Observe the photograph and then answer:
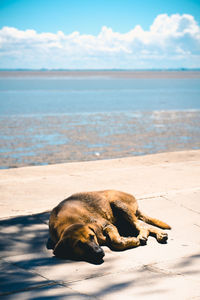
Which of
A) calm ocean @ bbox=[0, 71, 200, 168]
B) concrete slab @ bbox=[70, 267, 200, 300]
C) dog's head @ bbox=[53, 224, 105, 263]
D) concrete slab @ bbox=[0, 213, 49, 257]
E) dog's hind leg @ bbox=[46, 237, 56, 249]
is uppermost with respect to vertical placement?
dog's head @ bbox=[53, 224, 105, 263]

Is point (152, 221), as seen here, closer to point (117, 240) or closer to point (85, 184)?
point (117, 240)

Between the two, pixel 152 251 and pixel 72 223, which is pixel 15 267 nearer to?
pixel 72 223

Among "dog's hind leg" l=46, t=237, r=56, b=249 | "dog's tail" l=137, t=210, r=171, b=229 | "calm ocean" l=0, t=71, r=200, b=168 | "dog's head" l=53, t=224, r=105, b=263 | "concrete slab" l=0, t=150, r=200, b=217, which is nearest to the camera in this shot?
"dog's head" l=53, t=224, r=105, b=263

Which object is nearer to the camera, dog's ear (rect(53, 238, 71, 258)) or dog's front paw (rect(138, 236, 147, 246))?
dog's ear (rect(53, 238, 71, 258))

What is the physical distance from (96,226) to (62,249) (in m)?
0.72

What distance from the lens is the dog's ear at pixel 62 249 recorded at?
4754 mm

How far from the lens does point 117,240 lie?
5234mm

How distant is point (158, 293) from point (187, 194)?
390 cm

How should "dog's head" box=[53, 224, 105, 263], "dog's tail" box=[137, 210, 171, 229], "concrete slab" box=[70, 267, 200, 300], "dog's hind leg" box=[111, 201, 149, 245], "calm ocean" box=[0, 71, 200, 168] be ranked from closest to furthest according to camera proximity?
"concrete slab" box=[70, 267, 200, 300] → "dog's head" box=[53, 224, 105, 263] → "dog's hind leg" box=[111, 201, 149, 245] → "dog's tail" box=[137, 210, 171, 229] → "calm ocean" box=[0, 71, 200, 168]

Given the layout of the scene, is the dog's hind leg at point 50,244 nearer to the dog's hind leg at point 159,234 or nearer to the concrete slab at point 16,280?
the concrete slab at point 16,280

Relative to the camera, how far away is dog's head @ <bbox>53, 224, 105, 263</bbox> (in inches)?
184

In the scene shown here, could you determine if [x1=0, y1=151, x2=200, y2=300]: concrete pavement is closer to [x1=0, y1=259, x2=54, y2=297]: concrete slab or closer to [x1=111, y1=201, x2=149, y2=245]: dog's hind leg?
[x1=0, y1=259, x2=54, y2=297]: concrete slab

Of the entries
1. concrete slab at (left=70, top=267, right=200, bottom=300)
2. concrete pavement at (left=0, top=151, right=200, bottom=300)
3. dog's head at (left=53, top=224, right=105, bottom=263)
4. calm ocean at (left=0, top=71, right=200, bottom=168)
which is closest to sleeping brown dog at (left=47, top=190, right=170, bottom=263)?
dog's head at (left=53, top=224, right=105, bottom=263)

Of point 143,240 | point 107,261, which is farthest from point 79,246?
point 143,240
